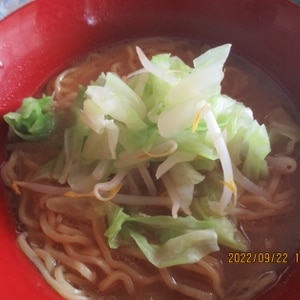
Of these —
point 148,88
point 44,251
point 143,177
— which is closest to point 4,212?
point 44,251

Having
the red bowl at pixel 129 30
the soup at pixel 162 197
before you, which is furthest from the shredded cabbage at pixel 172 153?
the red bowl at pixel 129 30

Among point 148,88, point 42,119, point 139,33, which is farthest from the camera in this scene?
point 139,33

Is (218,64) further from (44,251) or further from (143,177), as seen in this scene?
(44,251)

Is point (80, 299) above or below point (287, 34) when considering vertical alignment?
below
